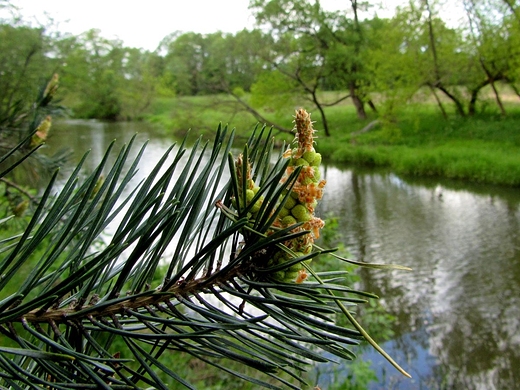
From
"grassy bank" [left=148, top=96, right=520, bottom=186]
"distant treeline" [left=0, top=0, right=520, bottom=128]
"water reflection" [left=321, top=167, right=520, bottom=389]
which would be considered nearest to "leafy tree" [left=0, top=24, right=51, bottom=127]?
"water reflection" [left=321, top=167, right=520, bottom=389]

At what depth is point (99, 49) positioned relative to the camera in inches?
1050

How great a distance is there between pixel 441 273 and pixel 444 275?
54 millimetres

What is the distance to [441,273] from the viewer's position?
496cm

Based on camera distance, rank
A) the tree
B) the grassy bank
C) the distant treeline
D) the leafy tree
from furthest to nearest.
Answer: the distant treeline, the grassy bank, the leafy tree, the tree

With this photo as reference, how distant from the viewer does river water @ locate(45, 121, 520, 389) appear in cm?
348

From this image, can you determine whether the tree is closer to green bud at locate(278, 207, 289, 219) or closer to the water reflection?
green bud at locate(278, 207, 289, 219)

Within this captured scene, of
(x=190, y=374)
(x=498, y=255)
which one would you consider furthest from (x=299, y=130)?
(x=498, y=255)

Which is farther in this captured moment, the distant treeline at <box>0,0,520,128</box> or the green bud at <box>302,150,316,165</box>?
the distant treeline at <box>0,0,520,128</box>

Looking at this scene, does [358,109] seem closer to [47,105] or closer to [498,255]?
[498,255]

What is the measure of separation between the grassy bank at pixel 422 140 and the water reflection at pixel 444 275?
72 centimetres

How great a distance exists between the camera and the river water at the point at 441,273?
137 inches

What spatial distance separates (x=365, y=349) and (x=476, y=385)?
849 millimetres

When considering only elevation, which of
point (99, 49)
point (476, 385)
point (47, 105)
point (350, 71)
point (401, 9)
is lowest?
point (476, 385)


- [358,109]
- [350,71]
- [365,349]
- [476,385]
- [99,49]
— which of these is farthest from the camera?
[99,49]
